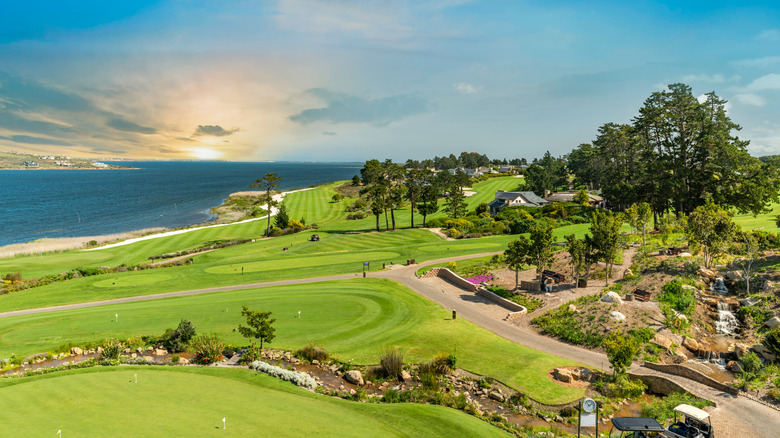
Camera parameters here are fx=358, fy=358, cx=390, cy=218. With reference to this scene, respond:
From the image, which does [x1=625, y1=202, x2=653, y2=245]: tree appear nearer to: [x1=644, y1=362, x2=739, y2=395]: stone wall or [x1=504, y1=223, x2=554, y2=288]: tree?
[x1=504, y1=223, x2=554, y2=288]: tree

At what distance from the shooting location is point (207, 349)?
22.7 metres

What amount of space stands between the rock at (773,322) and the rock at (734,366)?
5604mm

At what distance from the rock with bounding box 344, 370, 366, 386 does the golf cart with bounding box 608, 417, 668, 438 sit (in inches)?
506

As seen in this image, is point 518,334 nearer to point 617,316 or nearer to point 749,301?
point 617,316

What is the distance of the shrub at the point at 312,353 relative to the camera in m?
23.8

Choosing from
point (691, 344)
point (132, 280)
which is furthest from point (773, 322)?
point (132, 280)

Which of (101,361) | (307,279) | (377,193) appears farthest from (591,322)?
(377,193)

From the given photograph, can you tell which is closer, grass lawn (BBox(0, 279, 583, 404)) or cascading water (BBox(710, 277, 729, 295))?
grass lawn (BBox(0, 279, 583, 404))

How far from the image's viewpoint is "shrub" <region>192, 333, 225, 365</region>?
73.2 ft

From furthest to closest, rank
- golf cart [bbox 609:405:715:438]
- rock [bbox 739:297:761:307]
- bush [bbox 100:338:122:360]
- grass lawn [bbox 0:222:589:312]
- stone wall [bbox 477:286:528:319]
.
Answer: grass lawn [bbox 0:222:589:312] < stone wall [bbox 477:286:528:319] < rock [bbox 739:297:761:307] < bush [bbox 100:338:122:360] < golf cart [bbox 609:405:715:438]

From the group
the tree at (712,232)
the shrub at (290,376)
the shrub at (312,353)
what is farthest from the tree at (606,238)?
the shrub at (290,376)

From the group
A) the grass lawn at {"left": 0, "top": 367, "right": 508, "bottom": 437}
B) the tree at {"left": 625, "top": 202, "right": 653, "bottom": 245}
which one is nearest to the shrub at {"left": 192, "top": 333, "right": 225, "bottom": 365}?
the grass lawn at {"left": 0, "top": 367, "right": 508, "bottom": 437}

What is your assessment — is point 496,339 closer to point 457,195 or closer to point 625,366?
point 625,366

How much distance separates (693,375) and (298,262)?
44.0 metres
